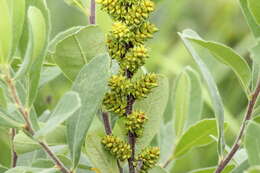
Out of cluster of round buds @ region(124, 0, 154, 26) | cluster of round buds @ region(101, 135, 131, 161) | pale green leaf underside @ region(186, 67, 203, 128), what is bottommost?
pale green leaf underside @ region(186, 67, 203, 128)

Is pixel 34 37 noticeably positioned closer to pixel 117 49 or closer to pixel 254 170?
pixel 117 49

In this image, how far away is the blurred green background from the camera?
2.99m

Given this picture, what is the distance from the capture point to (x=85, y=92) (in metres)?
1.21

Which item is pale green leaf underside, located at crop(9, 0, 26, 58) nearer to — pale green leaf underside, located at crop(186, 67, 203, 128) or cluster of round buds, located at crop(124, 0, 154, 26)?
cluster of round buds, located at crop(124, 0, 154, 26)

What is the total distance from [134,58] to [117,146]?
7.2 inches

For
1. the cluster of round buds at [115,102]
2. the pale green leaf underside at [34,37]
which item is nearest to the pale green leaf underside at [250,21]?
the cluster of round buds at [115,102]

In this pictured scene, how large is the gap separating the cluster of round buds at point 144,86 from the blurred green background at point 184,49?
1201mm

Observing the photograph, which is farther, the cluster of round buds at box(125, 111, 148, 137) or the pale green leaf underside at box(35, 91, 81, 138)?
the cluster of round buds at box(125, 111, 148, 137)

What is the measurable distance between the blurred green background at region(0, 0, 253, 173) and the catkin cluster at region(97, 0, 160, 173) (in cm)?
117

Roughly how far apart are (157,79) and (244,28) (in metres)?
2.94

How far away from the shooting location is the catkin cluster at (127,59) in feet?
4.04

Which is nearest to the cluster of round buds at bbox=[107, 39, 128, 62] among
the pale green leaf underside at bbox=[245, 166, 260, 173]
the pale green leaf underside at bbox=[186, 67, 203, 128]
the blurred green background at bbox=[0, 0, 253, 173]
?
the pale green leaf underside at bbox=[245, 166, 260, 173]

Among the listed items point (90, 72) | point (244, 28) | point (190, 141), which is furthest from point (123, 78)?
point (244, 28)

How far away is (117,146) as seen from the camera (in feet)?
4.24
